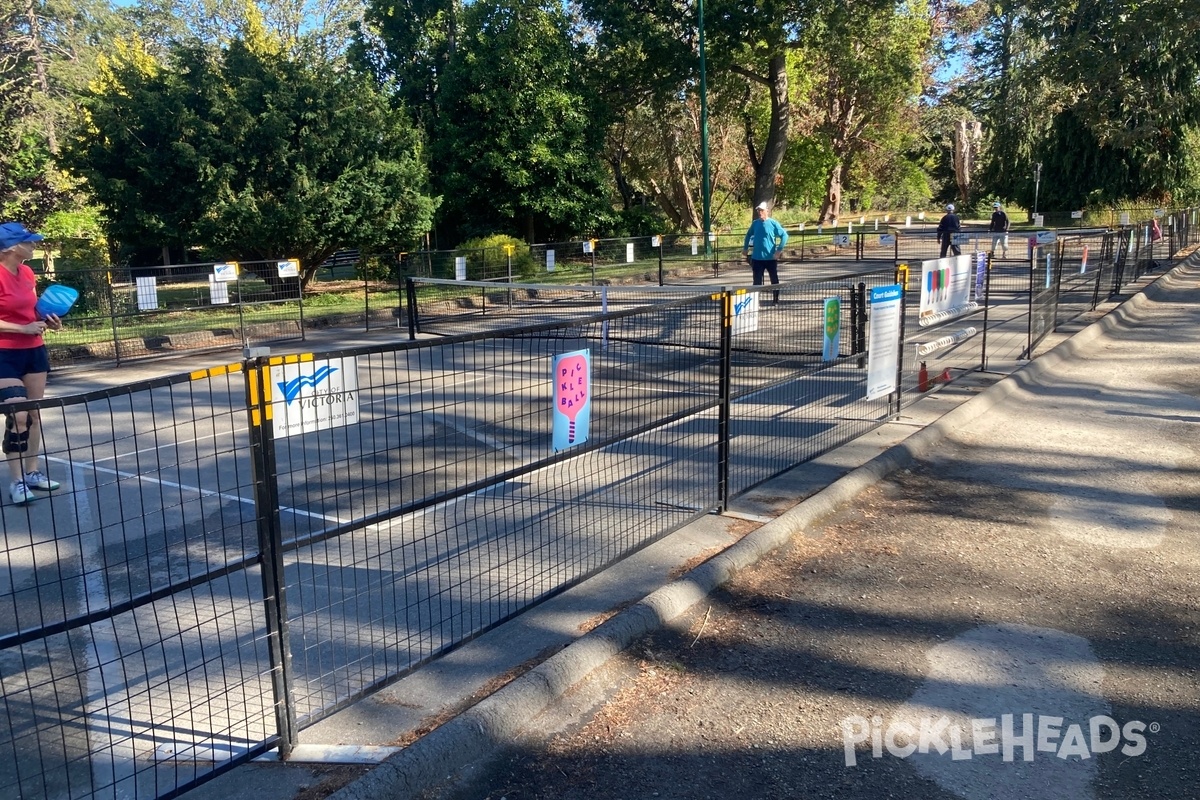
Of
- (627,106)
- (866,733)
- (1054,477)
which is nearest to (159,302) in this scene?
(1054,477)

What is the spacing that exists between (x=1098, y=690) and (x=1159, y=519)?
2.92 metres

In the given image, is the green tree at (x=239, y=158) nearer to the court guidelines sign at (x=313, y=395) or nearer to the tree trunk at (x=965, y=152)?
the court guidelines sign at (x=313, y=395)

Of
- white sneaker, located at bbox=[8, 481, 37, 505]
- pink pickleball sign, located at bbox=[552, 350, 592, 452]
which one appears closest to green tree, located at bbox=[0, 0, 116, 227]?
white sneaker, located at bbox=[8, 481, 37, 505]

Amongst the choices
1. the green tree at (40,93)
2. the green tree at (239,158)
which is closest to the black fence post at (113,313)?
the green tree at (239,158)

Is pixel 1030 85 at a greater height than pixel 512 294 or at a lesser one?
greater

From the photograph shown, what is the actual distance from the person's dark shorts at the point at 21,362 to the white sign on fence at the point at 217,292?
9.66m

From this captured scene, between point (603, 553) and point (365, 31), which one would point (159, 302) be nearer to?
point (603, 553)

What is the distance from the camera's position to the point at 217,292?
1670 cm

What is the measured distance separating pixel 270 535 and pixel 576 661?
62.5 inches

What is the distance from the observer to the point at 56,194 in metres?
22.7

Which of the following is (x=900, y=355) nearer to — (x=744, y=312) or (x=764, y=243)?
(x=744, y=312)

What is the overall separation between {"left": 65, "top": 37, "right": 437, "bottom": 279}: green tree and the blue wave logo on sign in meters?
18.8

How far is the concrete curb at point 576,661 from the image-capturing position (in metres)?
3.60

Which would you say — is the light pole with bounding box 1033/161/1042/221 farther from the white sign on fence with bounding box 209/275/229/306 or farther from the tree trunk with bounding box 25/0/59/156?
the tree trunk with bounding box 25/0/59/156
